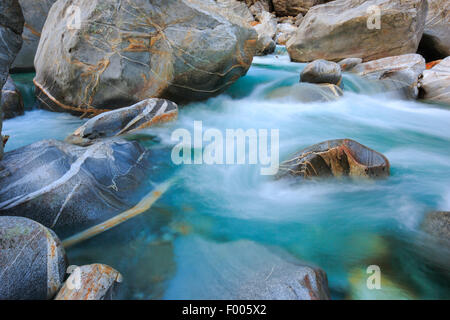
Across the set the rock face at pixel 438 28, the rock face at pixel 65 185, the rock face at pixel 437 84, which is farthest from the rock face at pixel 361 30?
the rock face at pixel 65 185

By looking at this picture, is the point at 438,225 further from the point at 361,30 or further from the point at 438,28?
the point at 438,28

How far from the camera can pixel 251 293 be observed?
1593mm

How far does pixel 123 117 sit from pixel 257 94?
142 inches

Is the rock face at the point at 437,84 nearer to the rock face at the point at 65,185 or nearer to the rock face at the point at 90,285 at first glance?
the rock face at the point at 65,185

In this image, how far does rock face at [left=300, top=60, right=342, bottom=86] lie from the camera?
20.1ft

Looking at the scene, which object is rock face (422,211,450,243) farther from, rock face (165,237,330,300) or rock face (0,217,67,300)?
rock face (0,217,67,300)

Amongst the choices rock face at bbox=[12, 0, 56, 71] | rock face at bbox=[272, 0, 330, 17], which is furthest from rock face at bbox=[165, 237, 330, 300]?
rock face at bbox=[272, 0, 330, 17]

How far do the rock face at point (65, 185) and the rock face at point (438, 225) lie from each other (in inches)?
105

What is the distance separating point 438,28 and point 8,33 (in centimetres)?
1135

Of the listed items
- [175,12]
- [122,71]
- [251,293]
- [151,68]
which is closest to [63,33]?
[122,71]

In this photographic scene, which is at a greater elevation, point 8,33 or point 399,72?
point 8,33

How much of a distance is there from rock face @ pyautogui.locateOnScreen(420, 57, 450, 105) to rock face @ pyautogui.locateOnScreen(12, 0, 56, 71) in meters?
11.2

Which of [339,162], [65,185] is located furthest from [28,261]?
[339,162]

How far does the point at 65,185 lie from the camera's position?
2.19 metres
